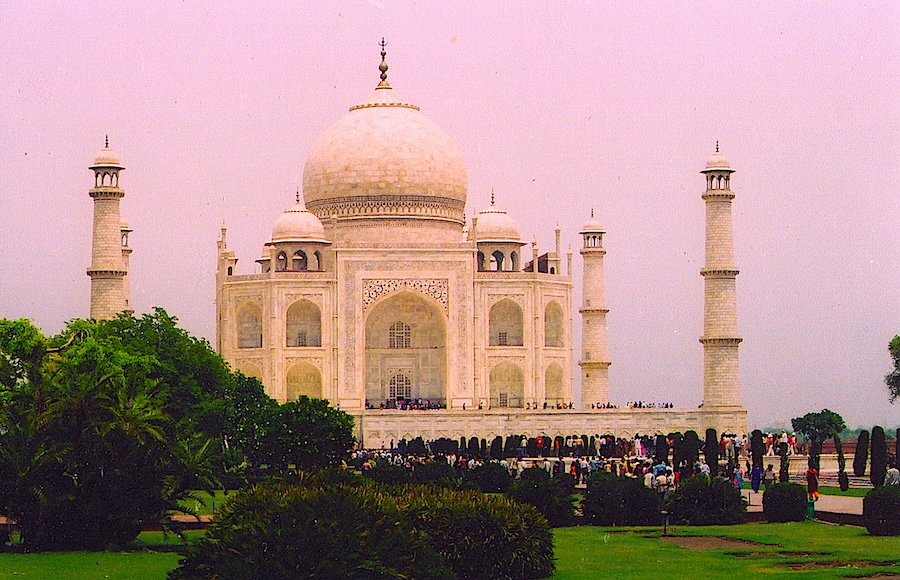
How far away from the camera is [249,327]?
48.2 metres

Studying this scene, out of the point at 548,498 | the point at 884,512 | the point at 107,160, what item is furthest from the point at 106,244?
the point at 884,512

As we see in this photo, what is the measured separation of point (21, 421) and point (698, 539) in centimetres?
843

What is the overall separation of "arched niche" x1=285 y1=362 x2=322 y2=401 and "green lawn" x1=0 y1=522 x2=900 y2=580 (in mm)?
25596

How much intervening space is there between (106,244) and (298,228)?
21.1ft

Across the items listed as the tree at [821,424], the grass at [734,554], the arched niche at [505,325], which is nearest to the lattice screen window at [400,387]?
the arched niche at [505,325]

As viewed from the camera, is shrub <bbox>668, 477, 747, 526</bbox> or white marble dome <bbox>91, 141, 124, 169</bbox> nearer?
shrub <bbox>668, 477, 747, 526</bbox>

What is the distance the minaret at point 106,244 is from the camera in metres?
44.2

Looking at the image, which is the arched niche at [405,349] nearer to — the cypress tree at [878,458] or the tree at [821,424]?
the tree at [821,424]

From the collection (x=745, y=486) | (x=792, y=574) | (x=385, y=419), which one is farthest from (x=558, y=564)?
(x=385, y=419)

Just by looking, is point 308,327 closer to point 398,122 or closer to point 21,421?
point 398,122

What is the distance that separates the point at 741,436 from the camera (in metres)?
44.4

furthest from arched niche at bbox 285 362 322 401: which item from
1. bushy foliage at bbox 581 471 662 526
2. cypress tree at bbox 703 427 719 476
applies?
bushy foliage at bbox 581 471 662 526

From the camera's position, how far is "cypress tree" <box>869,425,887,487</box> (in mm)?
28781

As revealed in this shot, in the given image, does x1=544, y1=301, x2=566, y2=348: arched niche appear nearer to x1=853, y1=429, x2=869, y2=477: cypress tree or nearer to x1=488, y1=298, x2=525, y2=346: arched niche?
x1=488, y1=298, x2=525, y2=346: arched niche
